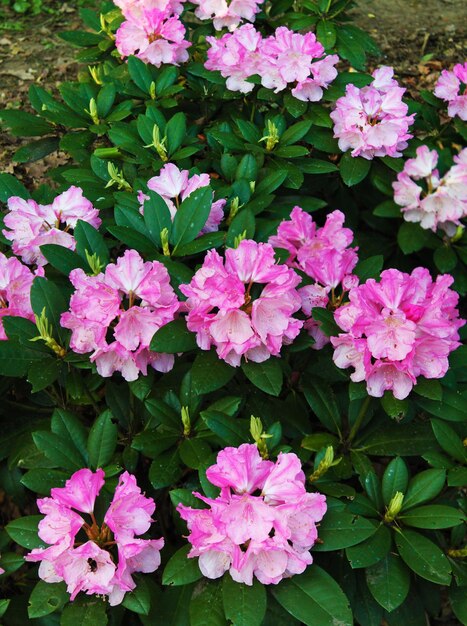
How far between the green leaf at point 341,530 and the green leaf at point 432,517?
11 centimetres

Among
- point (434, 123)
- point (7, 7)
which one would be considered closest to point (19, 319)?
point (434, 123)

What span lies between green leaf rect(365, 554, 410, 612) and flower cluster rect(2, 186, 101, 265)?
98 cm

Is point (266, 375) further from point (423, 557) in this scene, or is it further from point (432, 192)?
point (432, 192)

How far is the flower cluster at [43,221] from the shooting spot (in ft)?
5.40

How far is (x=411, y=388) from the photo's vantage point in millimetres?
1392

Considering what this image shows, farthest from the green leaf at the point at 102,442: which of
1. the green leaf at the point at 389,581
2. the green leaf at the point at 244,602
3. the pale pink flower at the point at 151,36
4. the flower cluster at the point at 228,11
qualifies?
the flower cluster at the point at 228,11

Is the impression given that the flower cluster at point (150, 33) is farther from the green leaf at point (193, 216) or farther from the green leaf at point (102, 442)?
the green leaf at point (102, 442)

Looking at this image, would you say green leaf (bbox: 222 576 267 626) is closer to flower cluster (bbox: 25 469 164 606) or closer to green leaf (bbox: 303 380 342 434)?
flower cluster (bbox: 25 469 164 606)

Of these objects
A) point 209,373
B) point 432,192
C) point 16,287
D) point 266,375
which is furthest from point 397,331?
point 432,192

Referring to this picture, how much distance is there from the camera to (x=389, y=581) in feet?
4.41

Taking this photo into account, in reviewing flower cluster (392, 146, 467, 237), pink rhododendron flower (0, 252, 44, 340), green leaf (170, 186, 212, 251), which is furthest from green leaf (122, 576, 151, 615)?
flower cluster (392, 146, 467, 237)

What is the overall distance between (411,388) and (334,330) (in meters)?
0.20

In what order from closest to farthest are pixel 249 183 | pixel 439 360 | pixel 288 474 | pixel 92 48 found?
pixel 288 474 → pixel 439 360 → pixel 249 183 → pixel 92 48

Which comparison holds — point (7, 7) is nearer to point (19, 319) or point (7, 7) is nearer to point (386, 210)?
point (386, 210)
